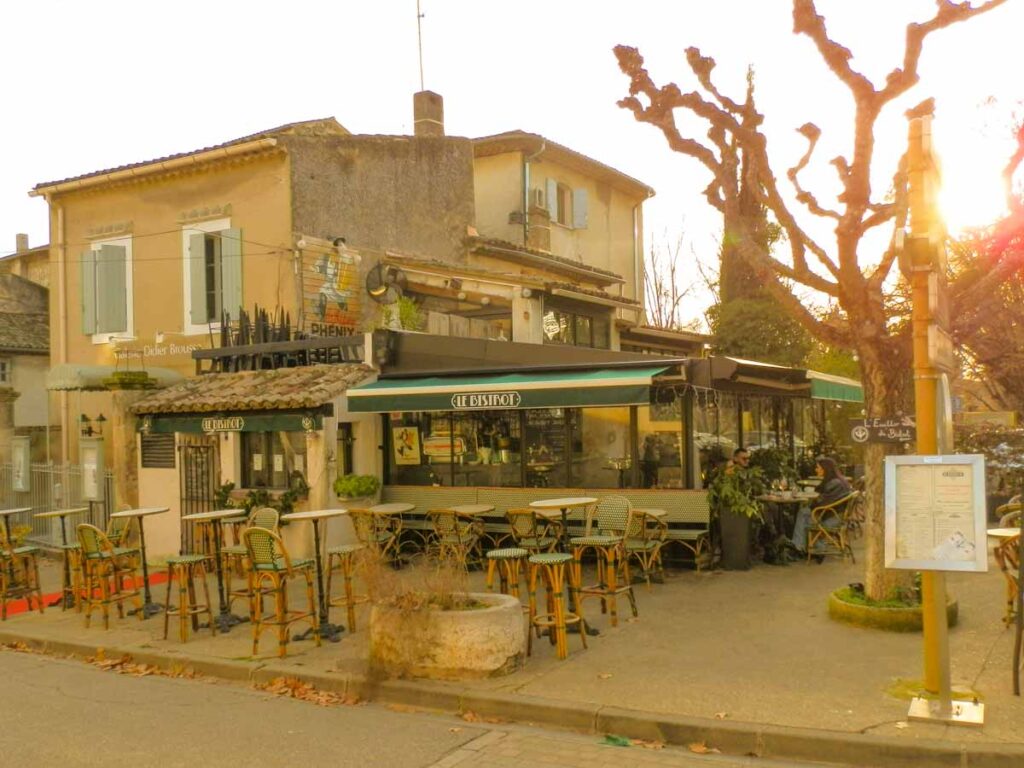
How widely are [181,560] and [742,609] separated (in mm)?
5375

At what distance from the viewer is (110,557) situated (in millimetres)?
9531

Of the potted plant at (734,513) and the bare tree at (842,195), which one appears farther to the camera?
the potted plant at (734,513)

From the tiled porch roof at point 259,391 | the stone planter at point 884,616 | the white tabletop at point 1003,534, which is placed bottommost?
the stone planter at point 884,616

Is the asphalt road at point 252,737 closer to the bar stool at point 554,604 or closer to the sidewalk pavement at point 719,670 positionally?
the sidewalk pavement at point 719,670

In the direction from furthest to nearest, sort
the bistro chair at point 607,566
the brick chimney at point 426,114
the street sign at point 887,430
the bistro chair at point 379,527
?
the brick chimney at point 426,114 < the bistro chair at point 379,527 < the bistro chair at point 607,566 < the street sign at point 887,430

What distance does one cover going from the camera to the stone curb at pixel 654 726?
5.22m

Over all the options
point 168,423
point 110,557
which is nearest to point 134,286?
point 168,423

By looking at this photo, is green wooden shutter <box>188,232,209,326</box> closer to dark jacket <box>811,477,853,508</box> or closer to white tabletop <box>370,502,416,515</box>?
white tabletop <box>370,502,416,515</box>

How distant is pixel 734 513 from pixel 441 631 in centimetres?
490

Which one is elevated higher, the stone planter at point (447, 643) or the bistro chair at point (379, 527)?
the bistro chair at point (379, 527)

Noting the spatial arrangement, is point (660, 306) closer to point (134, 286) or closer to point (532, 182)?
point (532, 182)

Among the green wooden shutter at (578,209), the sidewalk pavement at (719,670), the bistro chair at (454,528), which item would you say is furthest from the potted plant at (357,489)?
the green wooden shutter at (578,209)

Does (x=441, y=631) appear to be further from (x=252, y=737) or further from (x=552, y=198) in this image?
(x=552, y=198)

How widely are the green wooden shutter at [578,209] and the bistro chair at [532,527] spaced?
13.5 m
